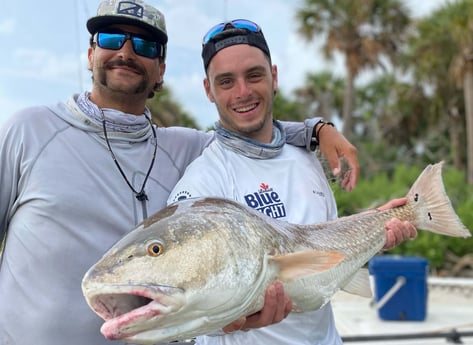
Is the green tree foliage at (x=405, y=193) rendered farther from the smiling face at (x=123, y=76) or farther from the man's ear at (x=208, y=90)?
the smiling face at (x=123, y=76)

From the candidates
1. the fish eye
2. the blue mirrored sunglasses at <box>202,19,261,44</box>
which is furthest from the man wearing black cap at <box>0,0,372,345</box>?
the fish eye

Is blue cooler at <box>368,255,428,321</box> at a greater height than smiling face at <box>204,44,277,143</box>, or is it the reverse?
smiling face at <box>204,44,277,143</box>

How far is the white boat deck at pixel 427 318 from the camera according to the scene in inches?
235

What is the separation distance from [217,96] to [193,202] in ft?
2.52

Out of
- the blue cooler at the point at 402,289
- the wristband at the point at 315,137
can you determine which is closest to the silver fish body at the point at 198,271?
the wristband at the point at 315,137

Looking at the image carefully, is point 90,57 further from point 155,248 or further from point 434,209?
point 434,209

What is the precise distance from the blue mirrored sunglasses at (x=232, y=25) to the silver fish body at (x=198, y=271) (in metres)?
0.99

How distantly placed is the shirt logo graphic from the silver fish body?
0.53 ft

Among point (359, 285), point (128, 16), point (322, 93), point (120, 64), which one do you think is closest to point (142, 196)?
point (120, 64)

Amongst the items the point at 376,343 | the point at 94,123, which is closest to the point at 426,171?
the point at 94,123

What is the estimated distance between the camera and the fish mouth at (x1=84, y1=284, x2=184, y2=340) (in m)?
1.57

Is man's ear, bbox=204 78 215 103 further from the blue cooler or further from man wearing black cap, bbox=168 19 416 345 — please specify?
the blue cooler

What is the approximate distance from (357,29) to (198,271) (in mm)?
21859

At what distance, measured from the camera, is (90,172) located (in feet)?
8.18
